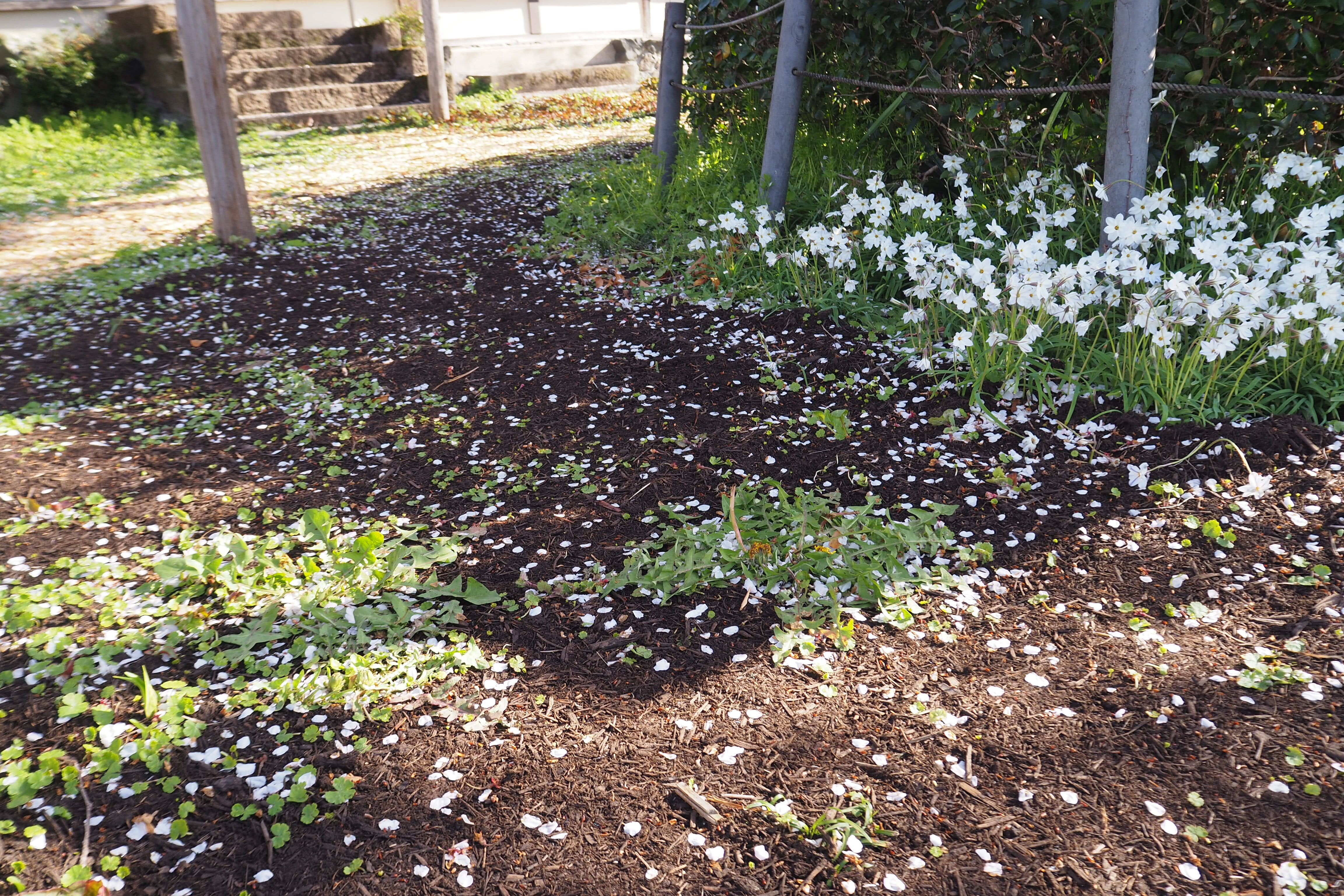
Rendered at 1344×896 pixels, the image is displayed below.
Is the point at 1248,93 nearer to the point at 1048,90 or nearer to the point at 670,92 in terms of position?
the point at 1048,90

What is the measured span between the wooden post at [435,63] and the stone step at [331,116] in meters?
0.14

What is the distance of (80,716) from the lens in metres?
2.07

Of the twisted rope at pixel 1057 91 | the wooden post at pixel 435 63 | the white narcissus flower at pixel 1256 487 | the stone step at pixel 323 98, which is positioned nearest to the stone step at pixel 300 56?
the stone step at pixel 323 98

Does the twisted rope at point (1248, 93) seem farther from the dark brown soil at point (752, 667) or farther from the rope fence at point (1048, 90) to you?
the dark brown soil at point (752, 667)

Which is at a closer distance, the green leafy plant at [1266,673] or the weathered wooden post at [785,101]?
the green leafy plant at [1266,673]

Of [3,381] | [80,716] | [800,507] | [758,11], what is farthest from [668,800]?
[758,11]

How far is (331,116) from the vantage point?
9906mm

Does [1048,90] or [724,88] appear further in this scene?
[724,88]

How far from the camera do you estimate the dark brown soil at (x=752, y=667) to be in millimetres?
1688

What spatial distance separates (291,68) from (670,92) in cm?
647

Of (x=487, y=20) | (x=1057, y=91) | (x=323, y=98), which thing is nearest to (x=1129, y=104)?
(x=1057, y=91)

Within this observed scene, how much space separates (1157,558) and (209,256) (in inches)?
217

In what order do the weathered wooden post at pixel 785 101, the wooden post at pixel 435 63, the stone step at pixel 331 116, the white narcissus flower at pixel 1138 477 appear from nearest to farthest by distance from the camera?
the white narcissus flower at pixel 1138 477 < the weathered wooden post at pixel 785 101 < the stone step at pixel 331 116 < the wooden post at pixel 435 63

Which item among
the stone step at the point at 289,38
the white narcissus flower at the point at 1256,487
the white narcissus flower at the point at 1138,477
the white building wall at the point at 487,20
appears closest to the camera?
the white narcissus flower at the point at 1256,487
